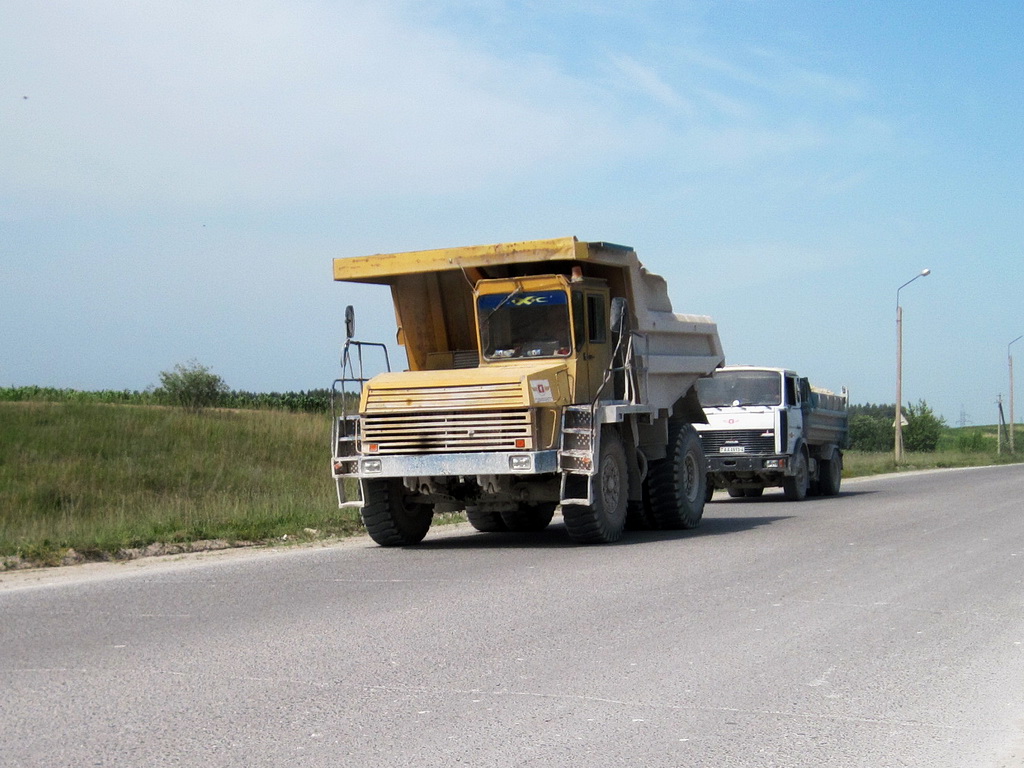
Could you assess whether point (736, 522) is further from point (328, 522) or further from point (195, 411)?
point (195, 411)

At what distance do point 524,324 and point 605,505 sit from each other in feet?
7.23

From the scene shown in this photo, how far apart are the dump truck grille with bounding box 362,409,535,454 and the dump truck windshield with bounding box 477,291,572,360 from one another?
50.9 inches

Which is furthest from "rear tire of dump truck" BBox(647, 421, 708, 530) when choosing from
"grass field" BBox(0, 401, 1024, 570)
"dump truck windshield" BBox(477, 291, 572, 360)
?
"grass field" BBox(0, 401, 1024, 570)

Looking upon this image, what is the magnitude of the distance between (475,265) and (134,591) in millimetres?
5504

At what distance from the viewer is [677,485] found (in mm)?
14930

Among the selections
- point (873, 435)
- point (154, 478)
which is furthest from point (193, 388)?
point (873, 435)

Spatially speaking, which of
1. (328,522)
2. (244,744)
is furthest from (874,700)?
(328,522)

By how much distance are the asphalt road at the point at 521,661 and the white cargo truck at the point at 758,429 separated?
33.3 feet

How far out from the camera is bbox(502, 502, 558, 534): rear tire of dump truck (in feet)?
51.0

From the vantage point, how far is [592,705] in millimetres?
5820

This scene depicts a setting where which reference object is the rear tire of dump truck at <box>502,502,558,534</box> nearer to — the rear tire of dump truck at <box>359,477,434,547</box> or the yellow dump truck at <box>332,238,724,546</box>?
the yellow dump truck at <box>332,238,724,546</box>

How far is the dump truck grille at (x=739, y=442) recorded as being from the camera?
2245 cm

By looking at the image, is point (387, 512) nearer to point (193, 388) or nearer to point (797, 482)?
point (797, 482)

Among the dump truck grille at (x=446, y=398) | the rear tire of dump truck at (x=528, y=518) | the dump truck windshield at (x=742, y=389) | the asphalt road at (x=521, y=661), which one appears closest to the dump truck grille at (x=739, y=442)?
the dump truck windshield at (x=742, y=389)
